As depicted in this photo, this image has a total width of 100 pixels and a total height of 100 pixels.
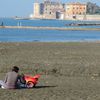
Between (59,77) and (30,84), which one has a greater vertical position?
(30,84)

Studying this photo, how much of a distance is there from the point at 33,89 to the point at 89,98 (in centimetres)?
305

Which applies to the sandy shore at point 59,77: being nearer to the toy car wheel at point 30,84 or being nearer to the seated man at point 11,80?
the toy car wheel at point 30,84

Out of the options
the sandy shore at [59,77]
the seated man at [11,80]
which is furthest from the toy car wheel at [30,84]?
the seated man at [11,80]

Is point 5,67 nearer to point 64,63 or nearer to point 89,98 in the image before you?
point 64,63

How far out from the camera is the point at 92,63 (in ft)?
95.3

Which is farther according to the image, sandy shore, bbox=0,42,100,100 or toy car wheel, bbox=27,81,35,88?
toy car wheel, bbox=27,81,35,88

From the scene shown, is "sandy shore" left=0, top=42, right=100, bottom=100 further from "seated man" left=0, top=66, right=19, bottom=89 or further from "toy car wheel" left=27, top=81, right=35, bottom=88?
"seated man" left=0, top=66, right=19, bottom=89

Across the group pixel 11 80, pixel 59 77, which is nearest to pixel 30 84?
pixel 11 80

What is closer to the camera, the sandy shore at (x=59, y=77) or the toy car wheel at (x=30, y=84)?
the sandy shore at (x=59, y=77)

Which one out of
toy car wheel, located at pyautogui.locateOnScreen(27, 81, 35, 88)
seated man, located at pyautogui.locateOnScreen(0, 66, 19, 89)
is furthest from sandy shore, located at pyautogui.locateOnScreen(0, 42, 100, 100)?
seated man, located at pyautogui.locateOnScreen(0, 66, 19, 89)

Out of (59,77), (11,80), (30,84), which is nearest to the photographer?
(11,80)

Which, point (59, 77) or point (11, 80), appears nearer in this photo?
point (11, 80)

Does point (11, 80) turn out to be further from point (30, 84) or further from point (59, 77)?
point (59, 77)

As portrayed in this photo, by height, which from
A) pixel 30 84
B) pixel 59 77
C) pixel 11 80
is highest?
pixel 11 80
